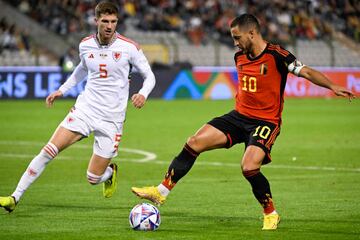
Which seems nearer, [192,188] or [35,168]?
[35,168]

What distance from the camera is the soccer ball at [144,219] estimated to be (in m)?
8.91

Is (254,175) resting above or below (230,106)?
above

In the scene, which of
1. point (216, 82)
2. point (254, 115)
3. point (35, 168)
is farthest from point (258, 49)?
point (216, 82)

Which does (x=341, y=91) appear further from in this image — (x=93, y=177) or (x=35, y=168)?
(x=35, y=168)

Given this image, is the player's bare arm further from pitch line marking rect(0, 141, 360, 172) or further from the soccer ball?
pitch line marking rect(0, 141, 360, 172)

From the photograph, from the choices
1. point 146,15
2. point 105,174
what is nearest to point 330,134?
point 105,174

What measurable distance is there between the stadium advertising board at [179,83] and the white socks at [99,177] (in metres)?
20.1

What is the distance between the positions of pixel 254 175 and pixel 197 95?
84.8 ft

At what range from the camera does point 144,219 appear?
29.2ft

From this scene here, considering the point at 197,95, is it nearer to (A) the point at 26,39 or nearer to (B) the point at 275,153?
(A) the point at 26,39

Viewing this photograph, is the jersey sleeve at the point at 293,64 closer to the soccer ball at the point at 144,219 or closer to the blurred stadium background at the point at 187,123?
the blurred stadium background at the point at 187,123

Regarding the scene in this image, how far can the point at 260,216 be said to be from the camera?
9953 millimetres

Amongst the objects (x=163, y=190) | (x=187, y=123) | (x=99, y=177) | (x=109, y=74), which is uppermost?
(x=109, y=74)

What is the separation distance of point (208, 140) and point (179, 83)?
977 inches
